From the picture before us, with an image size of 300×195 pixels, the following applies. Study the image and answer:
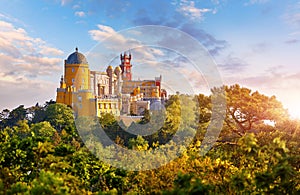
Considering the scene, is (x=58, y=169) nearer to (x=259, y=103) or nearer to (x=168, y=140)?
(x=259, y=103)

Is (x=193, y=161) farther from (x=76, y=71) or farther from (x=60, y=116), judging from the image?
(x=76, y=71)

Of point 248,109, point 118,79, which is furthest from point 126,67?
point 248,109

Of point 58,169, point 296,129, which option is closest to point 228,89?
point 296,129

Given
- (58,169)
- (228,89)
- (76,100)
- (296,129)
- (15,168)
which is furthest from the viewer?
(76,100)

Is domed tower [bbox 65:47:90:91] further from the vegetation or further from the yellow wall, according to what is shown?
the vegetation

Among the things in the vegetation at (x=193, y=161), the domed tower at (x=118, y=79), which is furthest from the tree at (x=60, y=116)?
the domed tower at (x=118, y=79)

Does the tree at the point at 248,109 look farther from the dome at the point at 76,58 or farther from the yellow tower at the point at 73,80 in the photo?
the dome at the point at 76,58
